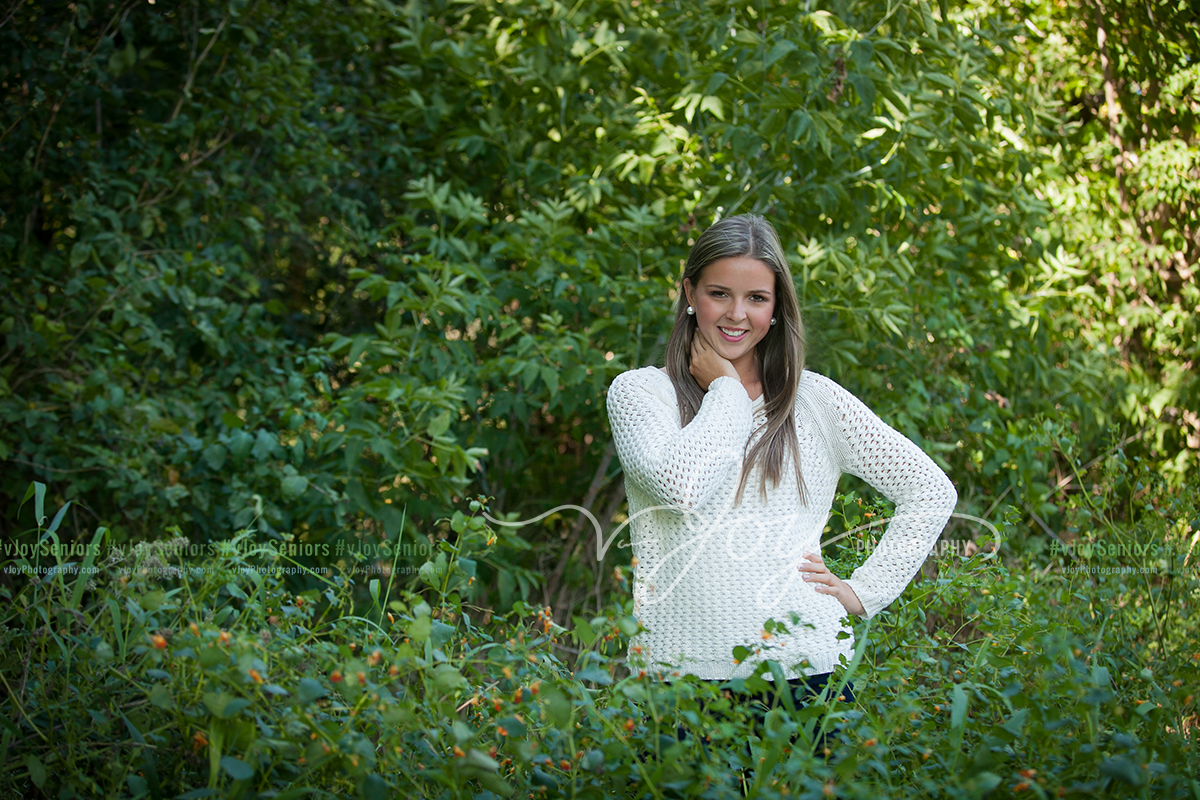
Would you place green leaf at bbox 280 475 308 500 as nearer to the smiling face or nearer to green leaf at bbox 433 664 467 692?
the smiling face

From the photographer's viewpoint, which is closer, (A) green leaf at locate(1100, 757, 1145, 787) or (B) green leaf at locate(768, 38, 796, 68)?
(A) green leaf at locate(1100, 757, 1145, 787)

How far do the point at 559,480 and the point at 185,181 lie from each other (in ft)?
6.20

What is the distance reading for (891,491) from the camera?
191 centimetres

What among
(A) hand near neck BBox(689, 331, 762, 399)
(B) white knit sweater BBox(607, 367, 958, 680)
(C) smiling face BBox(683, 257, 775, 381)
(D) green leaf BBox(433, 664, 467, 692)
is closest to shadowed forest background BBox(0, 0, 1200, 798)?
(B) white knit sweater BBox(607, 367, 958, 680)

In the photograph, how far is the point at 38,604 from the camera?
4.48 ft

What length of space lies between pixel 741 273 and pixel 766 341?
0.19 metres

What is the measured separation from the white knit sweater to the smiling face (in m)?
0.11

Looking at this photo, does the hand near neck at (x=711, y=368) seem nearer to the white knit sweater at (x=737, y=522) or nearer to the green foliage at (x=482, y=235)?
the white knit sweater at (x=737, y=522)

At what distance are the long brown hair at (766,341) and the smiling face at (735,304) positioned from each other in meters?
0.02

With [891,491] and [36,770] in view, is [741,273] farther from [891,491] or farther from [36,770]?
[36,770]

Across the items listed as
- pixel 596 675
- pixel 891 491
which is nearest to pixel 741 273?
pixel 891 491

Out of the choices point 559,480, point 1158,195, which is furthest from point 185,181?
point 1158,195

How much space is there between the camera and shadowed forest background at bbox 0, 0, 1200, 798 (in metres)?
2.48

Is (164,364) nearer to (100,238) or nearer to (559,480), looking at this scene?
(100,238)
